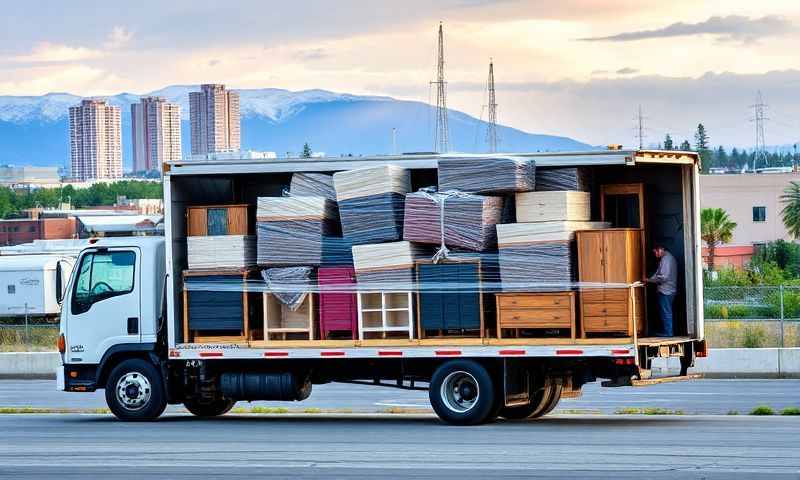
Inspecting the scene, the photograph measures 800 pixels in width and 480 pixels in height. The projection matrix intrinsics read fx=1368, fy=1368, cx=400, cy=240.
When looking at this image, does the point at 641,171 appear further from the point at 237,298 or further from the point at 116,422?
the point at 116,422

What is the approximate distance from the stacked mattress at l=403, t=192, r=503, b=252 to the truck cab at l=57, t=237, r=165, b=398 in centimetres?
383

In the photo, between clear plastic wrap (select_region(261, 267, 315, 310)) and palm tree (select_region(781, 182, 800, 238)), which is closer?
clear plastic wrap (select_region(261, 267, 315, 310))

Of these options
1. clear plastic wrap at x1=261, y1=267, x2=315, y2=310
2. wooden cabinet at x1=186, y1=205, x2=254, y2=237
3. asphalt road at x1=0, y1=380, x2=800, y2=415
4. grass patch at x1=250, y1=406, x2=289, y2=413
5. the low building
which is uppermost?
the low building

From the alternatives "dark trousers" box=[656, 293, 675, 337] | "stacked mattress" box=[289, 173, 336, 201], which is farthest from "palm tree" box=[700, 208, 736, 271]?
"stacked mattress" box=[289, 173, 336, 201]

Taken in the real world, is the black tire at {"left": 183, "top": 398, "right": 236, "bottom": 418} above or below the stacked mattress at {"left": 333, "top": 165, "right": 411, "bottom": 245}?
below

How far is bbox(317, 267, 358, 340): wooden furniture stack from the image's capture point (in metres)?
17.4

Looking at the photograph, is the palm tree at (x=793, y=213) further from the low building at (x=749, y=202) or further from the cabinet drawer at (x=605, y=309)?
the cabinet drawer at (x=605, y=309)

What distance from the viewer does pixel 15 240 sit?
12950cm

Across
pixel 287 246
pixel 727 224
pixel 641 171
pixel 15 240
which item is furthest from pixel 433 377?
pixel 15 240

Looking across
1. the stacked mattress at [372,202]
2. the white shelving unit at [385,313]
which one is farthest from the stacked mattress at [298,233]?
the white shelving unit at [385,313]

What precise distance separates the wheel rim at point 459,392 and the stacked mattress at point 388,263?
128cm

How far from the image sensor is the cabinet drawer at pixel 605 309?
643 inches

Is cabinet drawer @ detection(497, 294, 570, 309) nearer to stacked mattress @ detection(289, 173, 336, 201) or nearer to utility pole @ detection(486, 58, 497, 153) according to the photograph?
stacked mattress @ detection(289, 173, 336, 201)

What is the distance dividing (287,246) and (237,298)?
965mm
